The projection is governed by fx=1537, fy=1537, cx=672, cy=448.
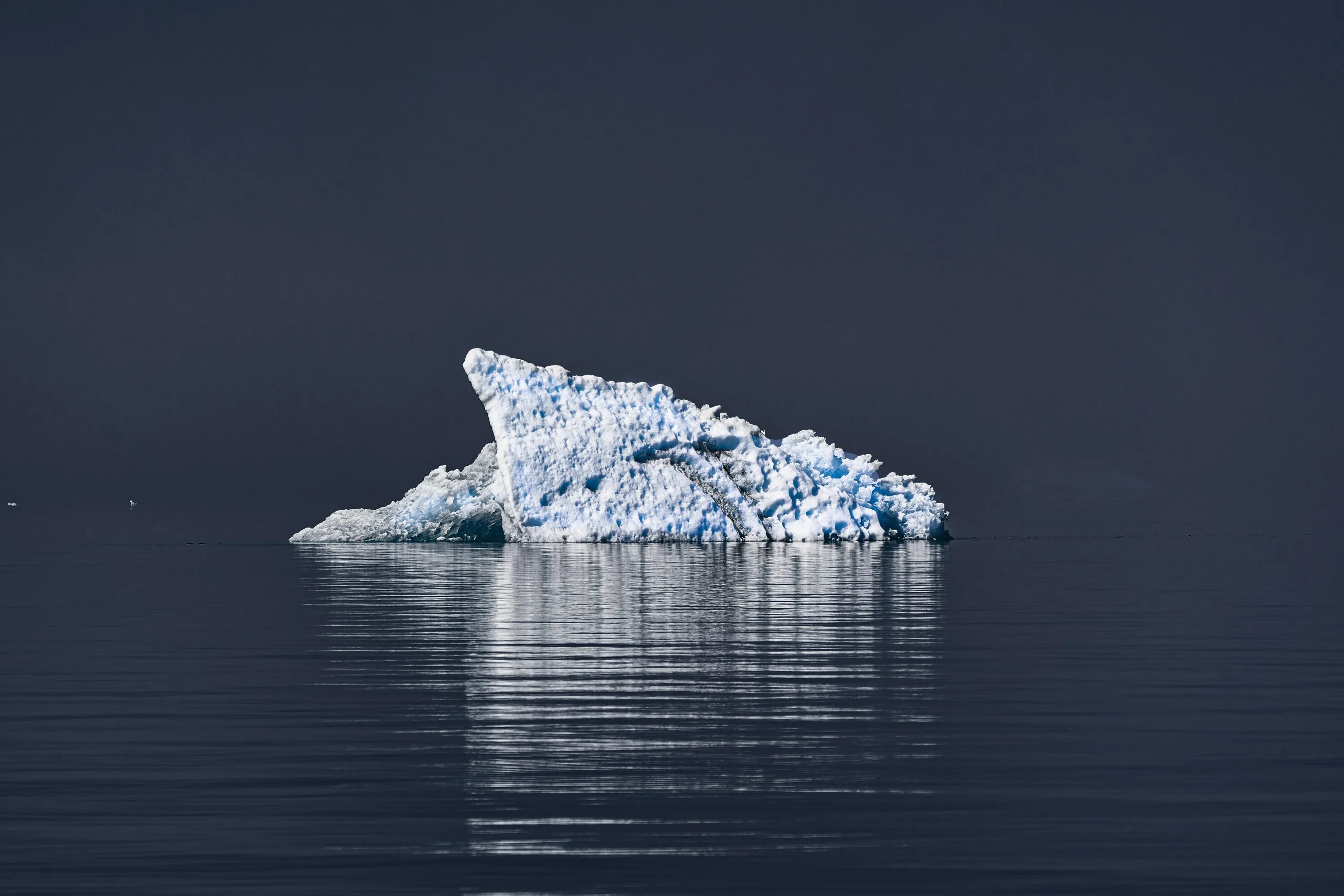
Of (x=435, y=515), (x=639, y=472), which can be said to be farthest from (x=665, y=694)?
(x=435, y=515)

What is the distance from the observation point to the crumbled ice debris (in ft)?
156

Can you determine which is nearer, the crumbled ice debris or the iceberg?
the iceberg

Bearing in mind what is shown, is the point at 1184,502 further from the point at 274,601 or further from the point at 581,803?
the point at 581,803

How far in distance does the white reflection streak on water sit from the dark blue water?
0.17 ft

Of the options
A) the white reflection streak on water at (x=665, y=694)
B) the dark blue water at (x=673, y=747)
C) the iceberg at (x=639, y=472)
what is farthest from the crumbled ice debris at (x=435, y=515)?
the dark blue water at (x=673, y=747)

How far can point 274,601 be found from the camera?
2456cm

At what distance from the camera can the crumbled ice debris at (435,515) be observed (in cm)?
4762

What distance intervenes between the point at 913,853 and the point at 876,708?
4.78 meters

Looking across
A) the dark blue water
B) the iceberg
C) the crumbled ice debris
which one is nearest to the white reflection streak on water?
the dark blue water

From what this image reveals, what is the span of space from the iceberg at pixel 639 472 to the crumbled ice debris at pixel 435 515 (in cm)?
220

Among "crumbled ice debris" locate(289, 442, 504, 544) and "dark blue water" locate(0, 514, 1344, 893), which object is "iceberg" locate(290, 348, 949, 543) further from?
"dark blue water" locate(0, 514, 1344, 893)

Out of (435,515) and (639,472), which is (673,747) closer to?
(639,472)

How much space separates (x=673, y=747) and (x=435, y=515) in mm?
37816

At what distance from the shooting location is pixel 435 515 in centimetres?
4788
